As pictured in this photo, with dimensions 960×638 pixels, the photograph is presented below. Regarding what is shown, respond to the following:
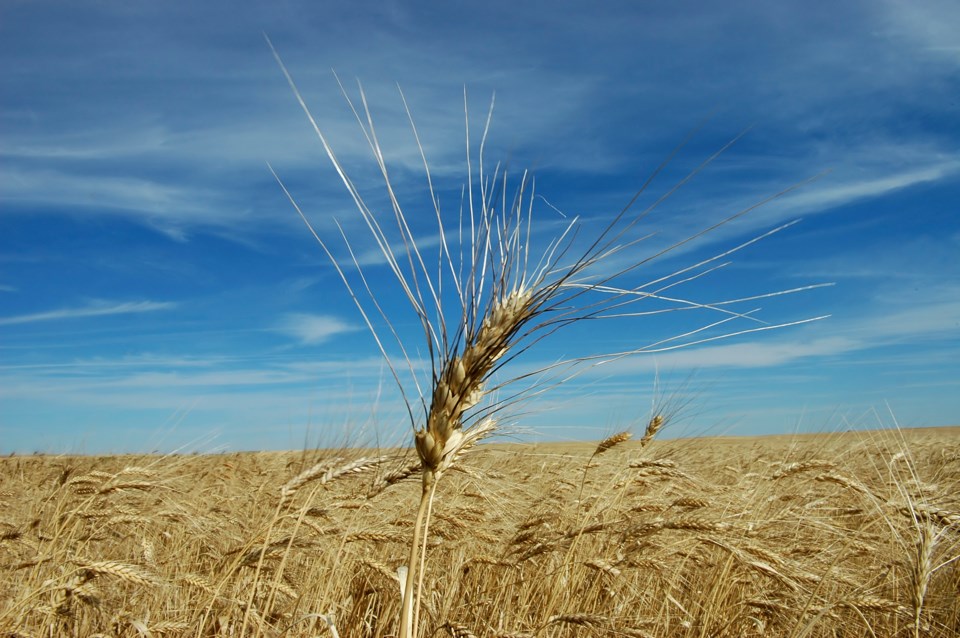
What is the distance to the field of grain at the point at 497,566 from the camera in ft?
9.86

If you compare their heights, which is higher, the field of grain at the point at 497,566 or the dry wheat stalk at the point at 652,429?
the dry wheat stalk at the point at 652,429

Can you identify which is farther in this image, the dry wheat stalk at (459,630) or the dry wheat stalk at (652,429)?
the dry wheat stalk at (652,429)

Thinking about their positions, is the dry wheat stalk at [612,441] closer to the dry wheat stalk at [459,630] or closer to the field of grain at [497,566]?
the field of grain at [497,566]

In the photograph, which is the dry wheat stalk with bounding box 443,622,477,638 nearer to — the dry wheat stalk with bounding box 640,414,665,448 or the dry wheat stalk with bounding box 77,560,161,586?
the dry wheat stalk with bounding box 77,560,161,586

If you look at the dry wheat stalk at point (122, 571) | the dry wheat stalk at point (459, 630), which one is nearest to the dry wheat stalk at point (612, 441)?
the dry wheat stalk at point (459, 630)

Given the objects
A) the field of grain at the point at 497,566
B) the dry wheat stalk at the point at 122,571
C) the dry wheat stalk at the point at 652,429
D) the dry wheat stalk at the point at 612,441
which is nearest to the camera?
the dry wheat stalk at the point at 122,571

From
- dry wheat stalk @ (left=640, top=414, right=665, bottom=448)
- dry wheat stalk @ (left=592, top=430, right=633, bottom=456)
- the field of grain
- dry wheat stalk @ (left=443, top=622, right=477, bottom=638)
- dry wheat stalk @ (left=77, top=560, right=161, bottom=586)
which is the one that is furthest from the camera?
dry wheat stalk @ (left=640, top=414, right=665, bottom=448)

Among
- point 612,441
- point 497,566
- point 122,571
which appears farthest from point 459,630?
point 612,441

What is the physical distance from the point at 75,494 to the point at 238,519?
1226mm

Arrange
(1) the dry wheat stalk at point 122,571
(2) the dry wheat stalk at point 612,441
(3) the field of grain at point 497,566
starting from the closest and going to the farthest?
1. (1) the dry wheat stalk at point 122,571
2. (3) the field of grain at point 497,566
3. (2) the dry wheat stalk at point 612,441

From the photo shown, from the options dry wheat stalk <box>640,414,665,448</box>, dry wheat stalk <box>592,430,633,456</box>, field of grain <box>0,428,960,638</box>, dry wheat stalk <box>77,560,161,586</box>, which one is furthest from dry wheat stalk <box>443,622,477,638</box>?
dry wheat stalk <box>640,414,665,448</box>

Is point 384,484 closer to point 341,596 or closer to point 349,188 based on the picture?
point 341,596

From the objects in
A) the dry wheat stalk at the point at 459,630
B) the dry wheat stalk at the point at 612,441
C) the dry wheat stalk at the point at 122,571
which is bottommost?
the dry wheat stalk at the point at 459,630

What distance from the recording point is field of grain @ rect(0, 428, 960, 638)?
9.86 ft
